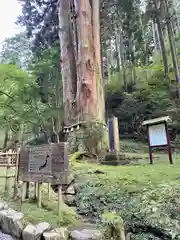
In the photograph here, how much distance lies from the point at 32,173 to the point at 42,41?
39.4 feet

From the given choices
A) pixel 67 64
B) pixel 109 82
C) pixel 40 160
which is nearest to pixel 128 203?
pixel 40 160

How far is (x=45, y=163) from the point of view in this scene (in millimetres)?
4336

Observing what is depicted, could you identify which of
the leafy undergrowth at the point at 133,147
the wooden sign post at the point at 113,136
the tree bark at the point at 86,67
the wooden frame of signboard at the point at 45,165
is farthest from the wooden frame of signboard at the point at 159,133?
the leafy undergrowth at the point at 133,147

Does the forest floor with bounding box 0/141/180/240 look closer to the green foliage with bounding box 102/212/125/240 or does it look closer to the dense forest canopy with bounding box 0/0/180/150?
the green foliage with bounding box 102/212/125/240

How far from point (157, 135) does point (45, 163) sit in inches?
163

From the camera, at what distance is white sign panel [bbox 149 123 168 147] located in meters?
7.34

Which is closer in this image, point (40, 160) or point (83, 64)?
point (40, 160)

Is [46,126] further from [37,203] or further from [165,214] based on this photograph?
[165,214]

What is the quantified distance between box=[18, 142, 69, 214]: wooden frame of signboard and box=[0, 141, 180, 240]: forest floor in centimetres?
34

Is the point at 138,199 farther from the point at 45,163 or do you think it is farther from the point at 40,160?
the point at 40,160

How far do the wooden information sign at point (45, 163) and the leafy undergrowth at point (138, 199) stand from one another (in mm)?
927

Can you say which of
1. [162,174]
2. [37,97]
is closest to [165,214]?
[162,174]

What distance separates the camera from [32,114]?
14.9 meters

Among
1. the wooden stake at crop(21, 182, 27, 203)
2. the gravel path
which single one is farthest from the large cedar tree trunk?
the gravel path
